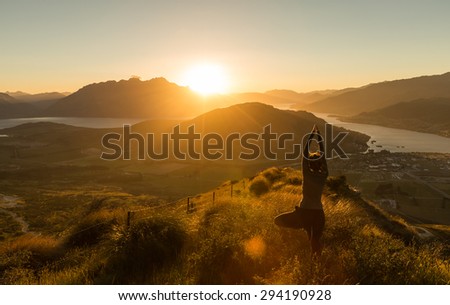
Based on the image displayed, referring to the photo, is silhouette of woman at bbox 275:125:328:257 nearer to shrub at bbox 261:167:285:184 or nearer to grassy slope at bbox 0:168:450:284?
grassy slope at bbox 0:168:450:284

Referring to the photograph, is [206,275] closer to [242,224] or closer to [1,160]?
[242,224]

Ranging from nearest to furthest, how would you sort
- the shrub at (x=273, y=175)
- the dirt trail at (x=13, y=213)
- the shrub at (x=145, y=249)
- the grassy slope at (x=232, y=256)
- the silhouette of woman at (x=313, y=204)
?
1. the grassy slope at (x=232, y=256)
2. the silhouette of woman at (x=313, y=204)
3. the shrub at (x=145, y=249)
4. the shrub at (x=273, y=175)
5. the dirt trail at (x=13, y=213)

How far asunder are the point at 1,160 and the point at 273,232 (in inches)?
7578

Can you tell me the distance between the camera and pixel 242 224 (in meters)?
10.0

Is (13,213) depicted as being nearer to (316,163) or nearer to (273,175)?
(273,175)

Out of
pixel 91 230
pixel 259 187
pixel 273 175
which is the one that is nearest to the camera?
pixel 91 230

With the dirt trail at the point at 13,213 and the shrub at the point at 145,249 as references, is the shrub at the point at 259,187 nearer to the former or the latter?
the shrub at the point at 145,249

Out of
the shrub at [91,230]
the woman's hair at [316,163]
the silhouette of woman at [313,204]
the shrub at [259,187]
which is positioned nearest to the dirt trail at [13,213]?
the shrub at [259,187]

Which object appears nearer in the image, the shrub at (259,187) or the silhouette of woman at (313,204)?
the silhouette of woman at (313,204)

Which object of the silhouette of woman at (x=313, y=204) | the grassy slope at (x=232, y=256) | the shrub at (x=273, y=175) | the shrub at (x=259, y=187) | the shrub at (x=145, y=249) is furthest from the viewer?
the shrub at (x=273, y=175)

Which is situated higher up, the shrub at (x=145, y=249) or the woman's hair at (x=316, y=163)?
the woman's hair at (x=316, y=163)

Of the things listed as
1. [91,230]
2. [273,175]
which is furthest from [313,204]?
[273,175]

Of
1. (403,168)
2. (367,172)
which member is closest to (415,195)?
(367,172)

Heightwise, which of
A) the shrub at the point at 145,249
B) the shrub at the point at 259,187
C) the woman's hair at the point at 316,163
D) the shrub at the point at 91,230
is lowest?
the shrub at the point at 259,187
